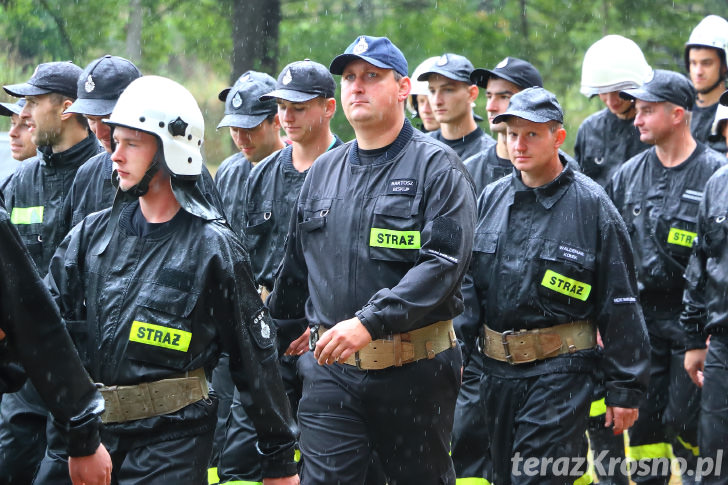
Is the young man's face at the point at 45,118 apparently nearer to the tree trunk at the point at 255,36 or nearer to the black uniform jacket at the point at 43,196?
the black uniform jacket at the point at 43,196

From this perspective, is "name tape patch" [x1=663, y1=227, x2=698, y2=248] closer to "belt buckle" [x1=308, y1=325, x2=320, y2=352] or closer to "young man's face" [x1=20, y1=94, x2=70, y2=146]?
"belt buckle" [x1=308, y1=325, x2=320, y2=352]

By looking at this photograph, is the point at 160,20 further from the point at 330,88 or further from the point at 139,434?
the point at 139,434

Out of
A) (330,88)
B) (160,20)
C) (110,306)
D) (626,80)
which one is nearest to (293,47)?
(160,20)

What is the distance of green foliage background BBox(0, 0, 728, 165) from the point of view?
1800cm

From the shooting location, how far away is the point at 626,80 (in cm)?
1019

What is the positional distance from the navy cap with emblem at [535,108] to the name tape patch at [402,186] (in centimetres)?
113

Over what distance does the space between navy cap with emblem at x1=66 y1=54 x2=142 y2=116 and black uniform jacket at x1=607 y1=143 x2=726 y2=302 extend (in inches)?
151

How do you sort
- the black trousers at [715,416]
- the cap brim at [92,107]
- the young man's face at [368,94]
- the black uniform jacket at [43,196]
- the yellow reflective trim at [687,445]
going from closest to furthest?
1. the young man's face at [368,94]
2. the black trousers at [715,416]
3. the cap brim at [92,107]
4. the black uniform jacket at [43,196]
5. the yellow reflective trim at [687,445]

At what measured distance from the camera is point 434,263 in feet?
18.0

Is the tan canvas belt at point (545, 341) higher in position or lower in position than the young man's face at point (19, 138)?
lower

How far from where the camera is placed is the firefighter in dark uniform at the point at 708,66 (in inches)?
407

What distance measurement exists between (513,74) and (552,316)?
3.22m

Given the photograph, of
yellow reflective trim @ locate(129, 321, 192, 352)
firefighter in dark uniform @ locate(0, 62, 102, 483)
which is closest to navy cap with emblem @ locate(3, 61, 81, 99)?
firefighter in dark uniform @ locate(0, 62, 102, 483)

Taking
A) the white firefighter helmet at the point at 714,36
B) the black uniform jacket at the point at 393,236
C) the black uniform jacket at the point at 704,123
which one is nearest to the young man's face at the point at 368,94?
the black uniform jacket at the point at 393,236
